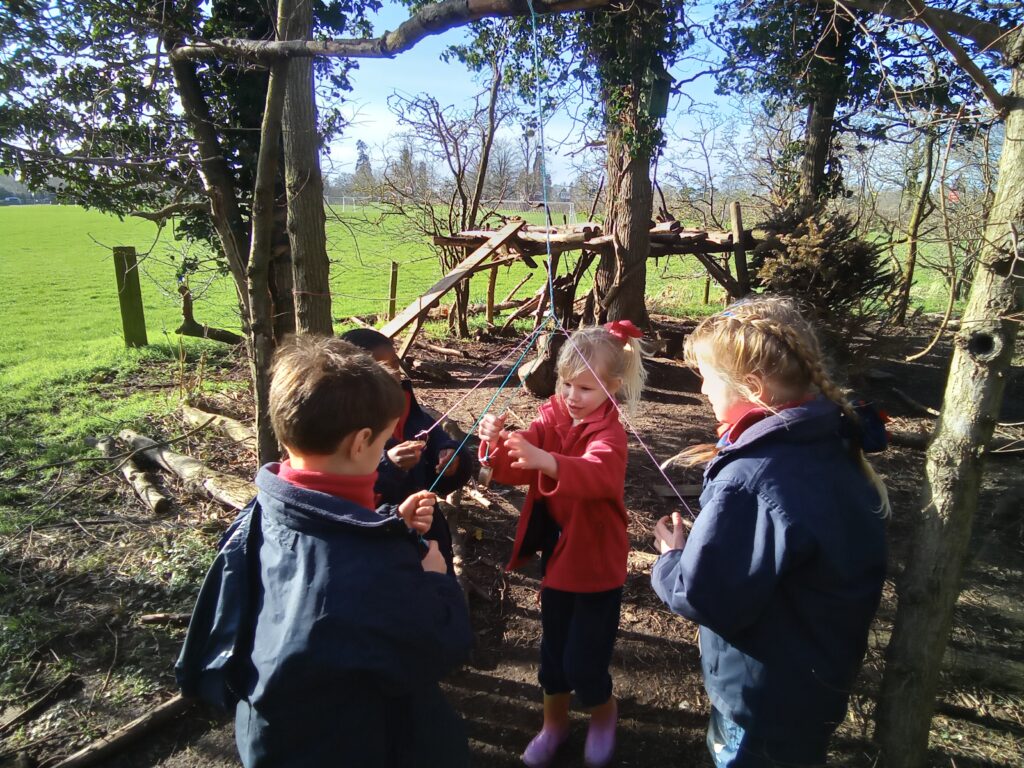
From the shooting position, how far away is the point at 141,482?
4.54 metres

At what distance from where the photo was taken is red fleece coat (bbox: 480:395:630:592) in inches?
86.6

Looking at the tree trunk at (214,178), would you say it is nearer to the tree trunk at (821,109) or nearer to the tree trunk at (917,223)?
the tree trunk at (917,223)

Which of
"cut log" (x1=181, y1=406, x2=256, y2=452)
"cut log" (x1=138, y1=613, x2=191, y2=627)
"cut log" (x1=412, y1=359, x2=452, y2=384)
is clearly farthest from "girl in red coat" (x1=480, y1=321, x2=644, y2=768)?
"cut log" (x1=412, y1=359, x2=452, y2=384)

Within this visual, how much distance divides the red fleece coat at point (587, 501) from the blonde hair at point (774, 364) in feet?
2.08

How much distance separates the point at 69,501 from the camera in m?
4.41

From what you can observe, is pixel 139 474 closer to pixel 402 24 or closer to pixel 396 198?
pixel 402 24

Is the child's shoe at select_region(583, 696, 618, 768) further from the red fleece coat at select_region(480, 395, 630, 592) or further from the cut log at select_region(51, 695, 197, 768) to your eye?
the cut log at select_region(51, 695, 197, 768)

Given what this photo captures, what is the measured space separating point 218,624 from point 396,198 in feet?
33.8

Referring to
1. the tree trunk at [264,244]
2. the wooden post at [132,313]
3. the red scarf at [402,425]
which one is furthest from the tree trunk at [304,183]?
the wooden post at [132,313]

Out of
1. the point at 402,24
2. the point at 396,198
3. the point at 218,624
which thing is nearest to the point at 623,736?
the point at 218,624

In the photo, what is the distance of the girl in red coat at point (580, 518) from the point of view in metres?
2.27

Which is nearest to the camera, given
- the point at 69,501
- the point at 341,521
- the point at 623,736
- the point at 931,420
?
the point at 341,521

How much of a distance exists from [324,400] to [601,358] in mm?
1168

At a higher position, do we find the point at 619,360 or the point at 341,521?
the point at 619,360
